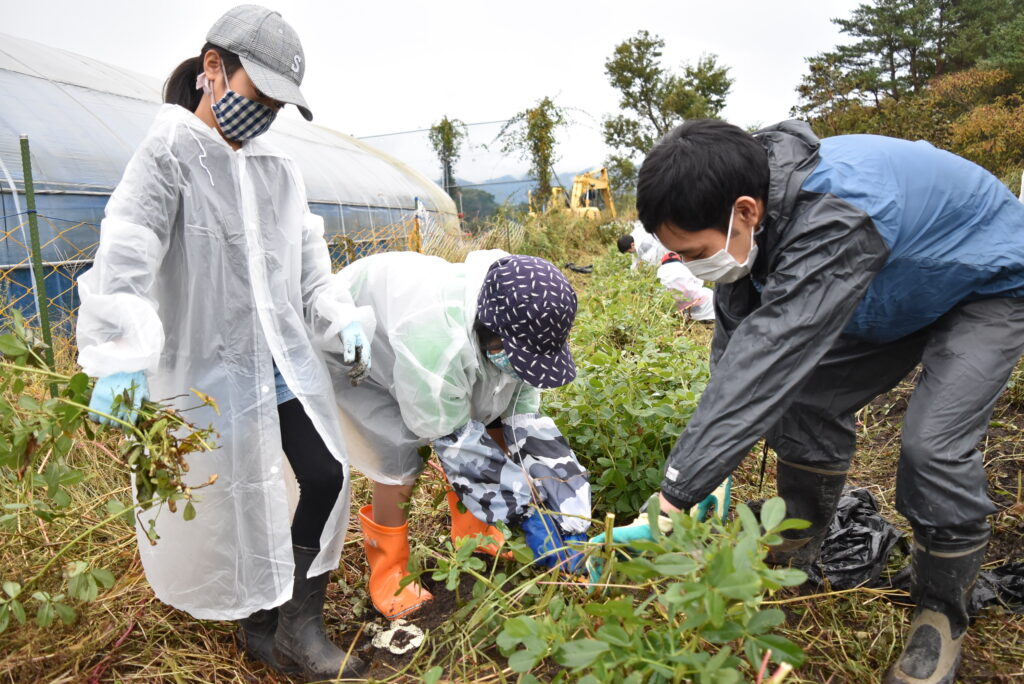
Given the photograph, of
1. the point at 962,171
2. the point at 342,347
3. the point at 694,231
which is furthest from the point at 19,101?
the point at 962,171

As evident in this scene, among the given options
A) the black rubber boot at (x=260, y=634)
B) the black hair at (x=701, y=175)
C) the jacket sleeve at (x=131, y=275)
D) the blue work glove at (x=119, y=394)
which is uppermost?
the black hair at (x=701, y=175)

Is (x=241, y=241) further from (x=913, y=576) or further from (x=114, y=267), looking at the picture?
(x=913, y=576)

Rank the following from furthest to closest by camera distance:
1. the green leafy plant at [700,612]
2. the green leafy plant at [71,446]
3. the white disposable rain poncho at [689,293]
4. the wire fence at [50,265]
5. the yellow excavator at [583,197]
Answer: the yellow excavator at [583,197]
the white disposable rain poncho at [689,293]
the wire fence at [50,265]
the green leafy plant at [71,446]
the green leafy plant at [700,612]

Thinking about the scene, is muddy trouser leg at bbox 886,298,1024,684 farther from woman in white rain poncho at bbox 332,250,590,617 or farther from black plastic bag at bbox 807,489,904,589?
woman in white rain poncho at bbox 332,250,590,617

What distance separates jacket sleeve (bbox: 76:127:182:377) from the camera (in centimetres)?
147

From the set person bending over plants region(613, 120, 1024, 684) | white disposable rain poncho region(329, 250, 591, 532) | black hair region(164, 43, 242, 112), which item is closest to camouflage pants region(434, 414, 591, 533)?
white disposable rain poncho region(329, 250, 591, 532)

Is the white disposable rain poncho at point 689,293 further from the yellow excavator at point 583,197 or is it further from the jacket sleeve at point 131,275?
the yellow excavator at point 583,197

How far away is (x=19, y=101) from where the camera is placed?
17.1 ft

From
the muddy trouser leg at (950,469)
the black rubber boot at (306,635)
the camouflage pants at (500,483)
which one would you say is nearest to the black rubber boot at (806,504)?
the muddy trouser leg at (950,469)

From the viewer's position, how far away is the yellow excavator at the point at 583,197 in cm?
1181

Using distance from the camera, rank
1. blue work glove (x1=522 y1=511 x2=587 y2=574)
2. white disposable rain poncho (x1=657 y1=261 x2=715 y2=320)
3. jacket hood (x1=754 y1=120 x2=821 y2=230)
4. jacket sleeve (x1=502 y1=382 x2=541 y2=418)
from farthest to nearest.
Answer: white disposable rain poncho (x1=657 y1=261 x2=715 y2=320) < jacket sleeve (x1=502 y1=382 x2=541 y2=418) < blue work glove (x1=522 y1=511 x2=587 y2=574) < jacket hood (x1=754 y1=120 x2=821 y2=230)

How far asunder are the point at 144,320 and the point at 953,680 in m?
A: 1.96

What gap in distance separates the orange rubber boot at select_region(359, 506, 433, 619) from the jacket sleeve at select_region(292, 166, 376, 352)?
0.57 meters

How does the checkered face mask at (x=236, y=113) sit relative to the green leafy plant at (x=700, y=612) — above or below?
above
